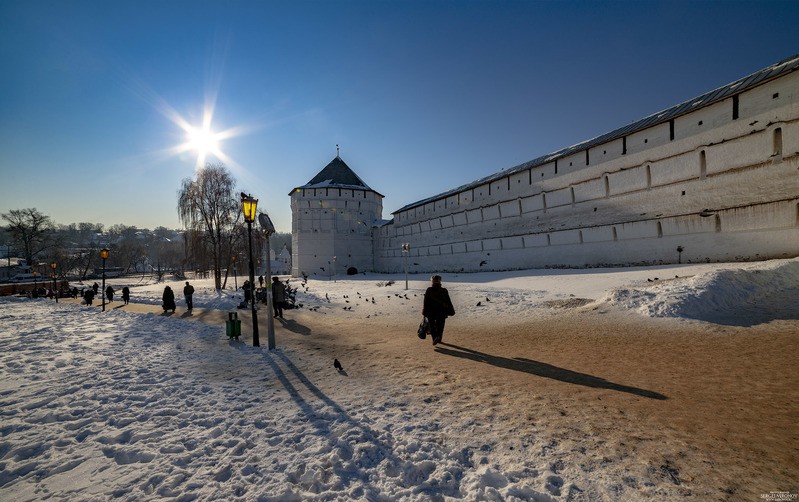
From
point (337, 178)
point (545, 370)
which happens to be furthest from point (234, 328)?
point (337, 178)

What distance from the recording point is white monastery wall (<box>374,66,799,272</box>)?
476 inches

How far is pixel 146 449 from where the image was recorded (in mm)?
3174

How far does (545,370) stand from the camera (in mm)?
5191

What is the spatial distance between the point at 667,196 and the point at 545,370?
634 inches

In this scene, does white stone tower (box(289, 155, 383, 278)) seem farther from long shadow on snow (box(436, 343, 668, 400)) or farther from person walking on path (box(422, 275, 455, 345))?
long shadow on snow (box(436, 343, 668, 400))

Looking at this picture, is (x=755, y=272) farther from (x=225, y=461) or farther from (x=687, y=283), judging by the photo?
(x=225, y=461)

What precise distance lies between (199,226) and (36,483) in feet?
86.8

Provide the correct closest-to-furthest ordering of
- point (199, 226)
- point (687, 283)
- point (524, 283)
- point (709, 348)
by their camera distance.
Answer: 1. point (709, 348)
2. point (687, 283)
3. point (524, 283)
4. point (199, 226)

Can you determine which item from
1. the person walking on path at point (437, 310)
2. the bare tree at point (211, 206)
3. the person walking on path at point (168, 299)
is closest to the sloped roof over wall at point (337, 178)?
the bare tree at point (211, 206)

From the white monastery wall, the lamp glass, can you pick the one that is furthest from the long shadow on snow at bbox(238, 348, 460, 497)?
the white monastery wall

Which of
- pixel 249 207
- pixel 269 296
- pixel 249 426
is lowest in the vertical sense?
pixel 249 426

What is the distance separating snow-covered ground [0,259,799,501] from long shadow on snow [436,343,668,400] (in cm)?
21

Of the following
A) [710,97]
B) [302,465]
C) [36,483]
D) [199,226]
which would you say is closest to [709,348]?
[302,465]

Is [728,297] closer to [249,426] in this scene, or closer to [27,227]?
[249,426]
